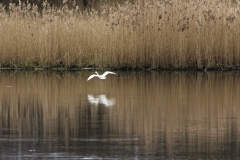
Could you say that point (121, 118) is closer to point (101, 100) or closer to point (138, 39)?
point (101, 100)

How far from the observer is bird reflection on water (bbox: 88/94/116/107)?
541 inches

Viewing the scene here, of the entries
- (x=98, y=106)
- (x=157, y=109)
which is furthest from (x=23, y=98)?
(x=157, y=109)

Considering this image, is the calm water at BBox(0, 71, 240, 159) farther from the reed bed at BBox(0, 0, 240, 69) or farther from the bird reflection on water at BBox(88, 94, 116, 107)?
the reed bed at BBox(0, 0, 240, 69)

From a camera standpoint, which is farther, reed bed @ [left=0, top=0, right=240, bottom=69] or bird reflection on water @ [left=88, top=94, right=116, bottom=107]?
reed bed @ [left=0, top=0, right=240, bottom=69]

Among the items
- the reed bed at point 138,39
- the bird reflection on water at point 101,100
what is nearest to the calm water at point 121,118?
the bird reflection on water at point 101,100

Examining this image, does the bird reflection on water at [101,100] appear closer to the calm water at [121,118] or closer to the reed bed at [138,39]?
the calm water at [121,118]

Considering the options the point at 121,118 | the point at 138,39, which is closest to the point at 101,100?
the point at 121,118

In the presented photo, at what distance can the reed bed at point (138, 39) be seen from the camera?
21.6 metres

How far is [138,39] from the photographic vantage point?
21938 millimetres

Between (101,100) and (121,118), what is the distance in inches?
95.4

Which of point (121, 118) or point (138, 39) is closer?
point (121, 118)

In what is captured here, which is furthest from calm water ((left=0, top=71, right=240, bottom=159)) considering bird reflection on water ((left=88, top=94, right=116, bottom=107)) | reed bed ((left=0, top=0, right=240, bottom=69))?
reed bed ((left=0, top=0, right=240, bottom=69))

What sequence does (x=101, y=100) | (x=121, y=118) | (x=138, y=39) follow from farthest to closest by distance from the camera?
1. (x=138, y=39)
2. (x=101, y=100)
3. (x=121, y=118)

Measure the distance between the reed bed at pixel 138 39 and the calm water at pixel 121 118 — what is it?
2712 millimetres
